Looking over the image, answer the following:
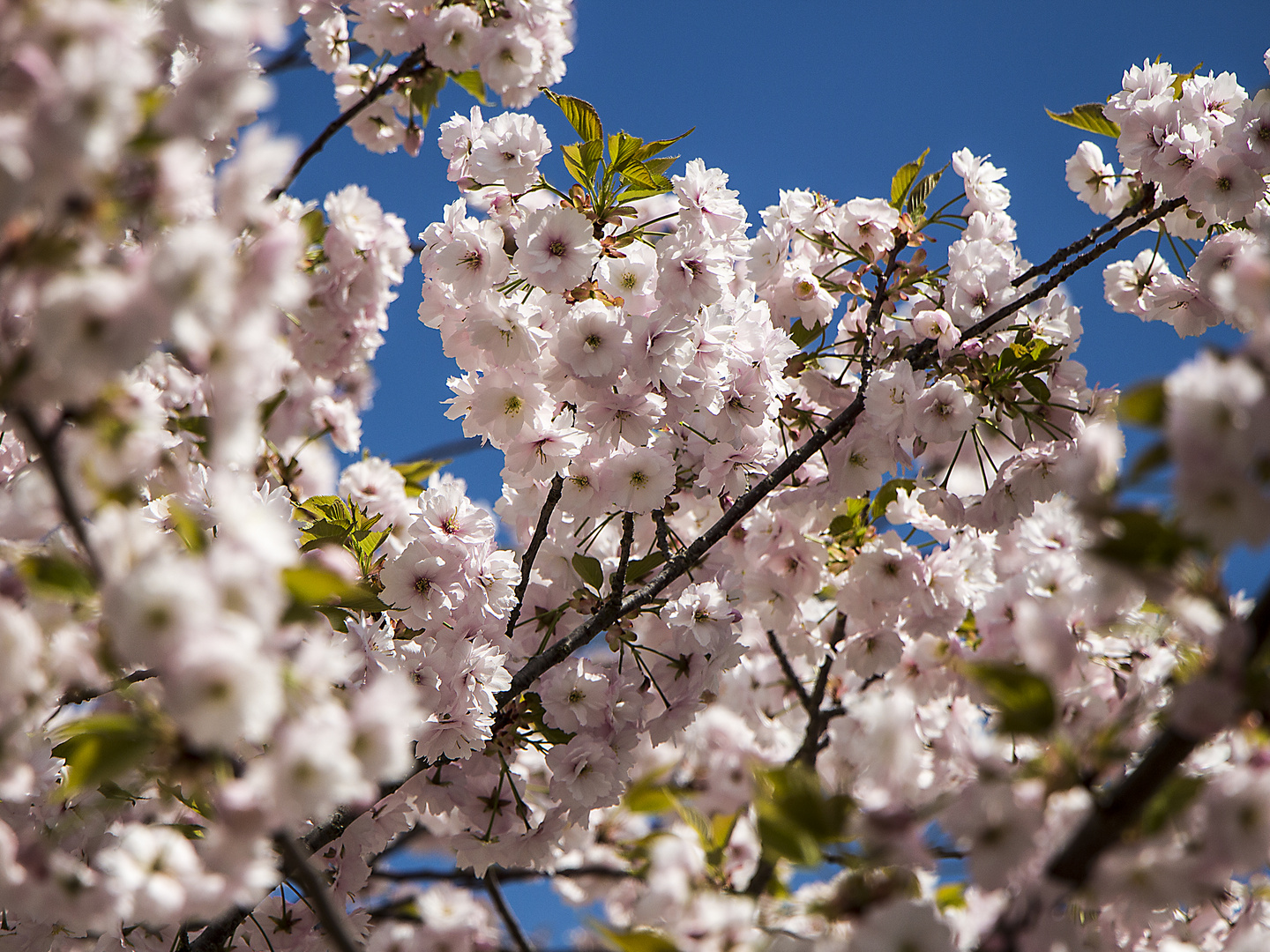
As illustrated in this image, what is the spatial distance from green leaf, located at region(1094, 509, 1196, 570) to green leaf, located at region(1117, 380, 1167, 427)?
96 millimetres

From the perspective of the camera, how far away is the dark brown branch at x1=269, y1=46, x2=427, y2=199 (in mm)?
2064

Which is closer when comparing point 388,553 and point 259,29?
point 259,29

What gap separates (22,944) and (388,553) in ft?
3.95

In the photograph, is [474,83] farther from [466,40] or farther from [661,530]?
[661,530]

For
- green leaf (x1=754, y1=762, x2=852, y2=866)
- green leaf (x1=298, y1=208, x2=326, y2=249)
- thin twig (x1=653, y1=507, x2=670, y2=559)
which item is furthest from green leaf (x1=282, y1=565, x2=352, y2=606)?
thin twig (x1=653, y1=507, x2=670, y2=559)

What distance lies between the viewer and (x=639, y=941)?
110 centimetres

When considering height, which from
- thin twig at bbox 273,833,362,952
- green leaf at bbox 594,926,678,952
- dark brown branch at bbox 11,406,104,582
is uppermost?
dark brown branch at bbox 11,406,104,582

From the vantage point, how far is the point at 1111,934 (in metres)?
1.78

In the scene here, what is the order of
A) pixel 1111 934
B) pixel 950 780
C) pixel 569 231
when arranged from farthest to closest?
pixel 950 780 < pixel 569 231 < pixel 1111 934

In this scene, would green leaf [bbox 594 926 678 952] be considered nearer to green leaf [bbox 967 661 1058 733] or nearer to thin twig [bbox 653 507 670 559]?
green leaf [bbox 967 661 1058 733]

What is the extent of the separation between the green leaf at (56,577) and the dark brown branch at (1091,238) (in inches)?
93.4

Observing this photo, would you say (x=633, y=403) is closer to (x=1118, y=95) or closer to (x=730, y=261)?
(x=730, y=261)

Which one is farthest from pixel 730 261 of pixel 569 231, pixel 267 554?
pixel 267 554

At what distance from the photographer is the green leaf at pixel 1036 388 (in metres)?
2.30
